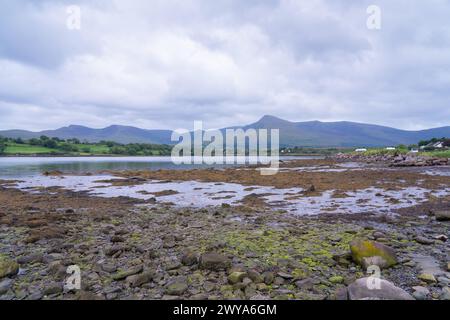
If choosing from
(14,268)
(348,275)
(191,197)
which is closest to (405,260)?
(348,275)

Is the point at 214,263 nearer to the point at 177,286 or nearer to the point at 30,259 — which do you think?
the point at 177,286

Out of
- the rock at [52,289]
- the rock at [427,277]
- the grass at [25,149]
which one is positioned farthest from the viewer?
the grass at [25,149]

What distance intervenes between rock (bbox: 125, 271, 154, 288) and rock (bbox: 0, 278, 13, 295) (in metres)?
2.36

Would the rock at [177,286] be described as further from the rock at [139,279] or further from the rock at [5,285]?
the rock at [5,285]

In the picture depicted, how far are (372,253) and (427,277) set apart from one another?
1.15 metres

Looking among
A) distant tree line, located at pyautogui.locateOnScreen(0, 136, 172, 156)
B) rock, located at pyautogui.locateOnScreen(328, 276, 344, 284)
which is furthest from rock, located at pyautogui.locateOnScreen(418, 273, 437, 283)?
distant tree line, located at pyautogui.locateOnScreen(0, 136, 172, 156)

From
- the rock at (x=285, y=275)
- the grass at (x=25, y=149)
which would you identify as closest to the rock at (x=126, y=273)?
the rock at (x=285, y=275)

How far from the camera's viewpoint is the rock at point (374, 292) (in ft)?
16.1

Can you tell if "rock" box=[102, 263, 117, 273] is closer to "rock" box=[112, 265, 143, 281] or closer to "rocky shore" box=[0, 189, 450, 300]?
"rocky shore" box=[0, 189, 450, 300]

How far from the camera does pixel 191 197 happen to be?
20562 mm

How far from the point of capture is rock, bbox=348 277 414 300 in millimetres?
4910

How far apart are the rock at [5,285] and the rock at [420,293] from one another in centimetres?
809
